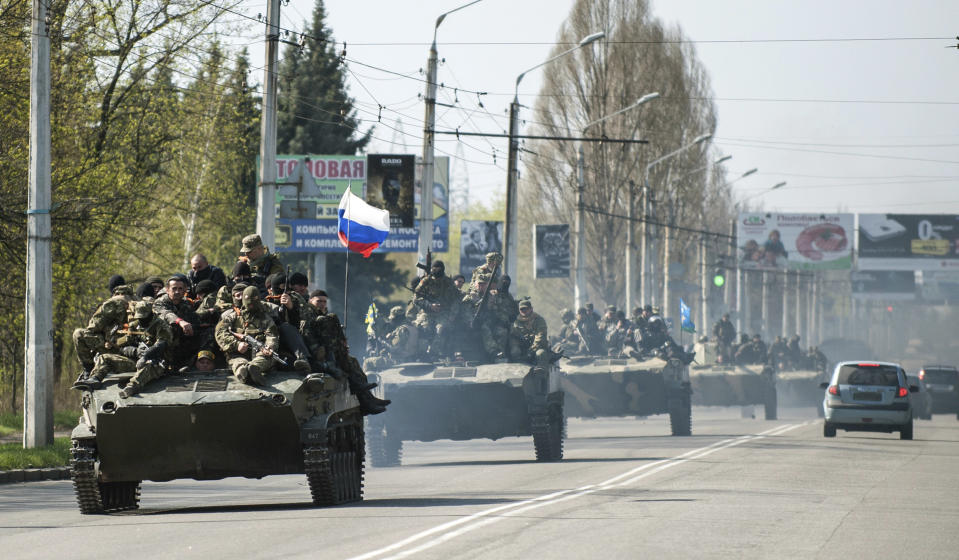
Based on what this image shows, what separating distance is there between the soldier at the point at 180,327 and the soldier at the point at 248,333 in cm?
31

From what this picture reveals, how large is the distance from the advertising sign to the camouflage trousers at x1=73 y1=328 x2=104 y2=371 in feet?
250

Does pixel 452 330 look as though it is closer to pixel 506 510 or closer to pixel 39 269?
pixel 39 269

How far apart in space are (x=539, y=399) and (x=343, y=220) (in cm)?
373

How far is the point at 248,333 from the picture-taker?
14062 millimetres

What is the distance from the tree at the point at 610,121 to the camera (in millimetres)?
61844

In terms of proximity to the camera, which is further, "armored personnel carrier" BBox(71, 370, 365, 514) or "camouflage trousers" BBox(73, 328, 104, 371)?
"camouflage trousers" BBox(73, 328, 104, 371)

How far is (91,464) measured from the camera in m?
13.7

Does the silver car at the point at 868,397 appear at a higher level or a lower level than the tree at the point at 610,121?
lower

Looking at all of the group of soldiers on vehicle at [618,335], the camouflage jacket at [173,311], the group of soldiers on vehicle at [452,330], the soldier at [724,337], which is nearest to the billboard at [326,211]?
the soldier at [724,337]

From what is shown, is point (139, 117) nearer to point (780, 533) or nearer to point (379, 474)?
point (379, 474)

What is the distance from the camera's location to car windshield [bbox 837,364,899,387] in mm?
28312

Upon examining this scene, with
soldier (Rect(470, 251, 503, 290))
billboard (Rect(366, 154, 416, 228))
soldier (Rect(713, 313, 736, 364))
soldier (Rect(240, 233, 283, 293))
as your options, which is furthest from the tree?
soldier (Rect(240, 233, 283, 293))

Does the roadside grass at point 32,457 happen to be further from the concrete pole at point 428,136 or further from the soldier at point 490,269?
the concrete pole at point 428,136

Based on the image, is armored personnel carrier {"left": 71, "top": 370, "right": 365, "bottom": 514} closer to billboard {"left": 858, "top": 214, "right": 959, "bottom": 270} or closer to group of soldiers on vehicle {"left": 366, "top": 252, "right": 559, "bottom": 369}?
group of soldiers on vehicle {"left": 366, "top": 252, "right": 559, "bottom": 369}
